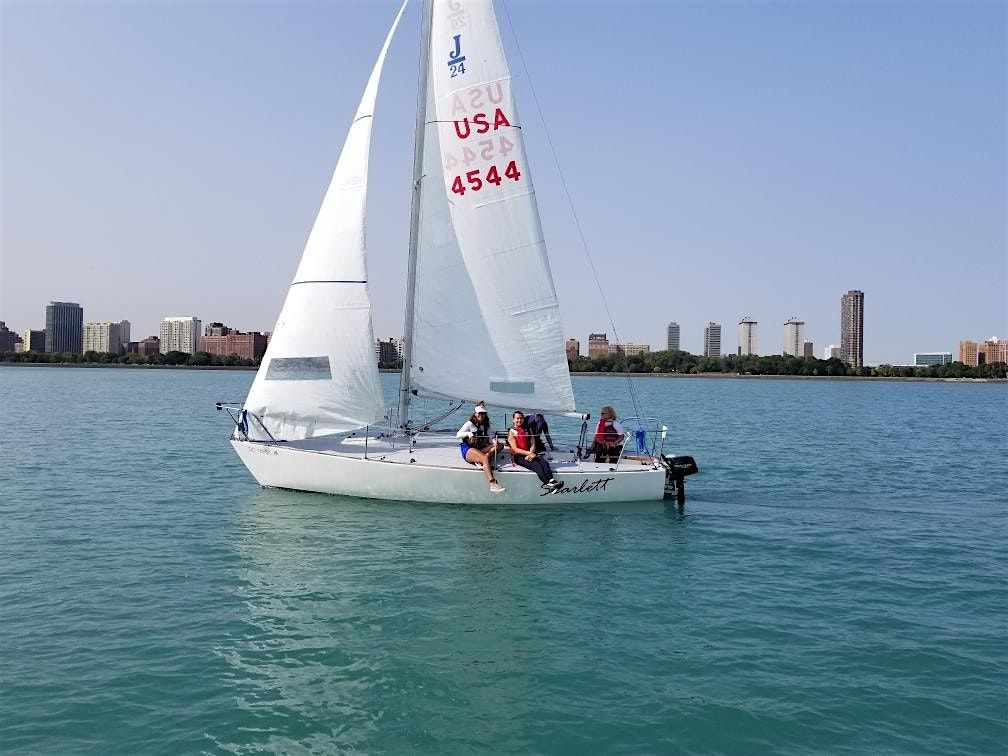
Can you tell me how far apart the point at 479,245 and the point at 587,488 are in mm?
5338

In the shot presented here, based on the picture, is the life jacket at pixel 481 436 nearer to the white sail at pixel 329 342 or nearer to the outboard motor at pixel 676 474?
the white sail at pixel 329 342

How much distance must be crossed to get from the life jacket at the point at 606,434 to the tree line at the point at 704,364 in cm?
14692

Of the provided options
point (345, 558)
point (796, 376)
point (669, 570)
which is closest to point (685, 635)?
point (669, 570)

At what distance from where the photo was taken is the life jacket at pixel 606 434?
53.2 feet

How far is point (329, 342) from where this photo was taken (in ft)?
51.5

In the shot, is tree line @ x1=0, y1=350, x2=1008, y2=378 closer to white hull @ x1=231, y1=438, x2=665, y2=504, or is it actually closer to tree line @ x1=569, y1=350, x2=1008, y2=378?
tree line @ x1=569, y1=350, x2=1008, y2=378

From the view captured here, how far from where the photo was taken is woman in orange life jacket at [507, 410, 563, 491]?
1477 cm

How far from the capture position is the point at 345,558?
11539mm

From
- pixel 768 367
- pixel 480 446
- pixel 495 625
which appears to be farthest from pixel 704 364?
pixel 495 625

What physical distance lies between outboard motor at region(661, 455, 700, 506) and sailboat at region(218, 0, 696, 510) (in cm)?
3

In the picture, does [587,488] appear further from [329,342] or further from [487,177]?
[487,177]

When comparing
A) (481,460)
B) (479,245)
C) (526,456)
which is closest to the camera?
(481,460)

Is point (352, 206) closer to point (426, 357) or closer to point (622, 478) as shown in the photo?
point (426, 357)

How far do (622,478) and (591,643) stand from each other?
7.02 m
